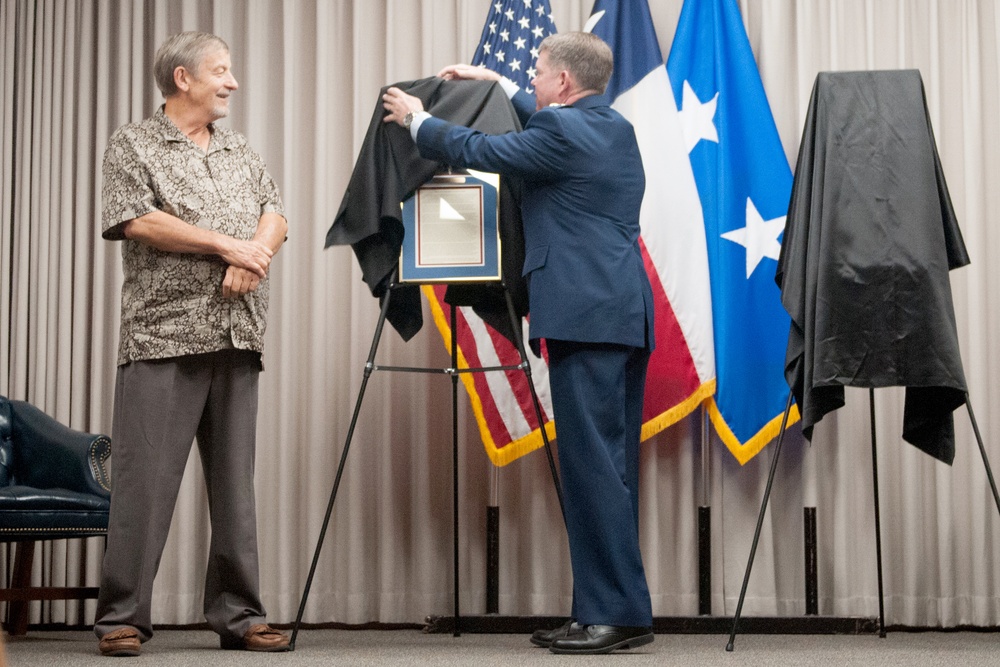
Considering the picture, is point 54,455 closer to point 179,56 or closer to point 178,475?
point 178,475

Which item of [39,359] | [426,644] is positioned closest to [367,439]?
[426,644]

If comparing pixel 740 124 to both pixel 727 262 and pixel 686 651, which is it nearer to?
pixel 727 262

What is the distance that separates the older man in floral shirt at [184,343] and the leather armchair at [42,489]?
507 mm

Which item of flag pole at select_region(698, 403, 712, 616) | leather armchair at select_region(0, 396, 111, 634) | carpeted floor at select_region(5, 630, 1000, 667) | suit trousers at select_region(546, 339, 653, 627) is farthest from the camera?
flag pole at select_region(698, 403, 712, 616)

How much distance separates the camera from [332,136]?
3902mm

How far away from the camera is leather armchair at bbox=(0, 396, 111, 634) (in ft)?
10.3

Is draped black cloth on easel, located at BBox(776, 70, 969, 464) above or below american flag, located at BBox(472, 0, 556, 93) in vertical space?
below

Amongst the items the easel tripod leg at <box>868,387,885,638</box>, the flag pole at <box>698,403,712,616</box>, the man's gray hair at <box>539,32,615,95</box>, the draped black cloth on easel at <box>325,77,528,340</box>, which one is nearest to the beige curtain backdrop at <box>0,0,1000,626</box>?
the flag pole at <box>698,403,712,616</box>

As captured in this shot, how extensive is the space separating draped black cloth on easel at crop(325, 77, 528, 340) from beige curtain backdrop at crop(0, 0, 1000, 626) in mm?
756

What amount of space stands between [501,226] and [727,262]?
904 mm

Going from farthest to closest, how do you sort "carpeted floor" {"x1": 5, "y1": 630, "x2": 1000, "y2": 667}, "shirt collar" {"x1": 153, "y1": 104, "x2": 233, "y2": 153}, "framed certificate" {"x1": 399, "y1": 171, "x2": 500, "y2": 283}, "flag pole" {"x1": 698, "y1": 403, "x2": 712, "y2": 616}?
"flag pole" {"x1": 698, "y1": 403, "x2": 712, "y2": 616}
"framed certificate" {"x1": 399, "y1": 171, "x2": 500, "y2": 283}
"shirt collar" {"x1": 153, "y1": 104, "x2": 233, "y2": 153}
"carpeted floor" {"x1": 5, "y1": 630, "x2": 1000, "y2": 667}

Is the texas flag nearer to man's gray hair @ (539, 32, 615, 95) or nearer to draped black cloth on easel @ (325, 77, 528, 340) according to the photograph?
draped black cloth on easel @ (325, 77, 528, 340)

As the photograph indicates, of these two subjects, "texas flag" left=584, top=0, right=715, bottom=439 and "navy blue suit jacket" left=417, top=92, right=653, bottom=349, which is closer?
"navy blue suit jacket" left=417, top=92, right=653, bottom=349

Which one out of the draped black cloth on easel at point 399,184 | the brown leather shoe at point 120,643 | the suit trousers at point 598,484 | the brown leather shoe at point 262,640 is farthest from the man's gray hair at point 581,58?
the brown leather shoe at point 120,643
